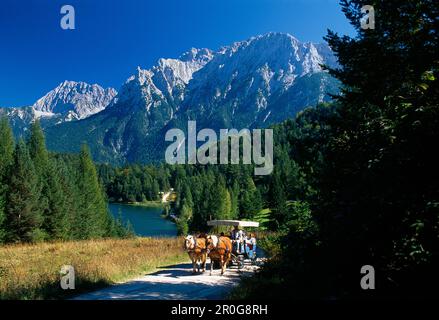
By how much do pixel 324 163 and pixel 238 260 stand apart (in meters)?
9.78

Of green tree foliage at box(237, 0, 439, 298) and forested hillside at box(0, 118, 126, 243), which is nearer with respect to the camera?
green tree foliage at box(237, 0, 439, 298)

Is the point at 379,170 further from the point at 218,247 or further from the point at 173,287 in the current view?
the point at 218,247

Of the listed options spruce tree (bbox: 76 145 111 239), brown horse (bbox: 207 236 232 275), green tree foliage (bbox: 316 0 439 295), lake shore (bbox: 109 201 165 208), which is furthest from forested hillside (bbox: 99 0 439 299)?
lake shore (bbox: 109 201 165 208)

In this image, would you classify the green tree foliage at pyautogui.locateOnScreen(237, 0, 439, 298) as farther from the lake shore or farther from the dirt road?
the lake shore

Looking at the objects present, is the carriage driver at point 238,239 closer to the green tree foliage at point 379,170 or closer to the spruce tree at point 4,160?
the green tree foliage at point 379,170

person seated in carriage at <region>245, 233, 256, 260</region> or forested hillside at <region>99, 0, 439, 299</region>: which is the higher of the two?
forested hillside at <region>99, 0, 439, 299</region>

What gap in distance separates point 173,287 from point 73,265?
15.1ft

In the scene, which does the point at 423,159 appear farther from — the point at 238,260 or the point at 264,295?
the point at 238,260

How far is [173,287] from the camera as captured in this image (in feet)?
45.3

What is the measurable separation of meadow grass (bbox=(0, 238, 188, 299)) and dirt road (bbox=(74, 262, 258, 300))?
2.35 ft

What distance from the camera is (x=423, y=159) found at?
8.31m

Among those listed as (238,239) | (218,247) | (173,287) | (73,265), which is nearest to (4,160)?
(238,239)

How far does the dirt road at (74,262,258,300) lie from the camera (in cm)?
1201

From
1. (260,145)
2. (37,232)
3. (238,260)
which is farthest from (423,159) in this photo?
(260,145)
